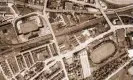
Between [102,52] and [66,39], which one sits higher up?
[66,39]

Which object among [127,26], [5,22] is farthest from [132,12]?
[5,22]

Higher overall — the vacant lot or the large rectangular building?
the vacant lot

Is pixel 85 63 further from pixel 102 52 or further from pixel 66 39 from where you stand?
pixel 66 39


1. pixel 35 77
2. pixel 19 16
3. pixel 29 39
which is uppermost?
pixel 19 16

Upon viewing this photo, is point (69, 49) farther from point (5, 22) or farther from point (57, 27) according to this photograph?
point (5, 22)

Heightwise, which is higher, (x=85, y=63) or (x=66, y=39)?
(x=66, y=39)

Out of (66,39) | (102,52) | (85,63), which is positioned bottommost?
(85,63)

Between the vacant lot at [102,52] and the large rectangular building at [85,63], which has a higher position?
the vacant lot at [102,52]

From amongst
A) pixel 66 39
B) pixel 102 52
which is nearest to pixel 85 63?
→ pixel 102 52
